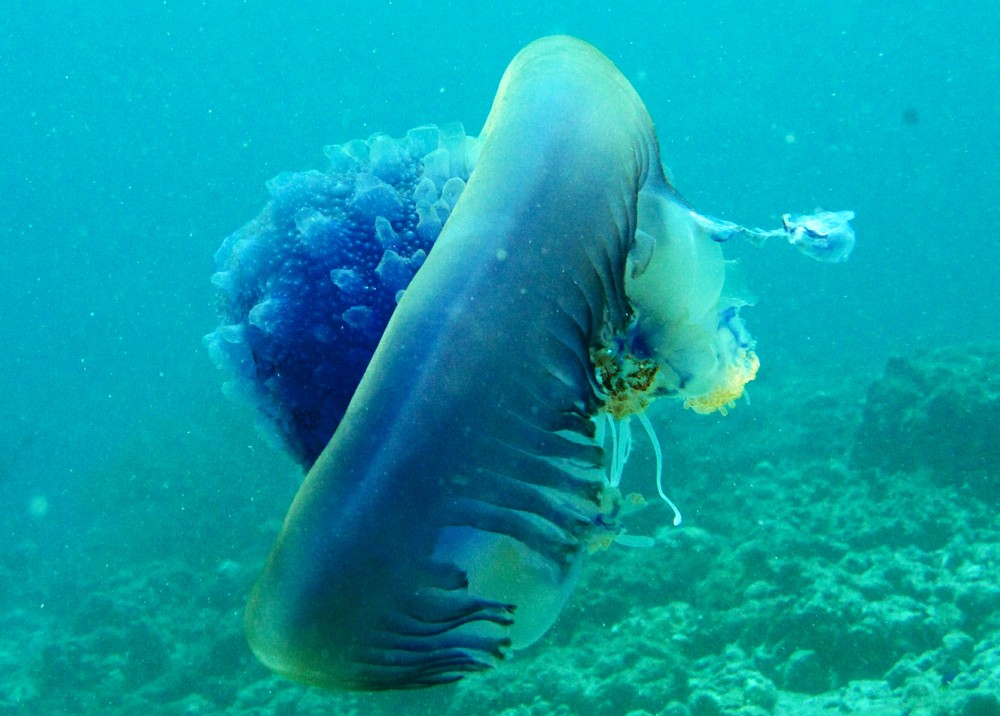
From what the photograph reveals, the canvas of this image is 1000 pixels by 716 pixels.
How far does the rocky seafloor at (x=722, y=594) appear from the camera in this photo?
5.95 metres

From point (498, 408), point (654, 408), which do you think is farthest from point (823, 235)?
point (654, 408)

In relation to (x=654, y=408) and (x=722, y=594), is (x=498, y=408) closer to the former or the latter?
(x=722, y=594)

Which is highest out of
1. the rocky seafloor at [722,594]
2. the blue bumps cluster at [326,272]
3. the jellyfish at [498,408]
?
the rocky seafloor at [722,594]

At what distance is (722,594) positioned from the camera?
728 cm

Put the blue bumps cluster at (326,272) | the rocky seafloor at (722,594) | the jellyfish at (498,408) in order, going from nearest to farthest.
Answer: the jellyfish at (498,408), the blue bumps cluster at (326,272), the rocky seafloor at (722,594)

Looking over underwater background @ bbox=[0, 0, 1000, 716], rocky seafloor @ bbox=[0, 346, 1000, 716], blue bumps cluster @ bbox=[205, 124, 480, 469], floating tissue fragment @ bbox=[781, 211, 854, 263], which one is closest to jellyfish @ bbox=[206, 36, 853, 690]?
blue bumps cluster @ bbox=[205, 124, 480, 469]

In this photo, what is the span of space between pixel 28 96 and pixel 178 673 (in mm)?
81398

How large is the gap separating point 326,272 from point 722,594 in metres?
6.90

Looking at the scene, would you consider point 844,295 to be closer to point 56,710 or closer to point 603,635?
point 603,635

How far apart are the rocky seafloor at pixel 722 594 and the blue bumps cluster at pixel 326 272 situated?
294 centimetres

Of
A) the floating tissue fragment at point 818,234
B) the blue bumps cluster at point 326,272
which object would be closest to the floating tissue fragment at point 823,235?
the floating tissue fragment at point 818,234

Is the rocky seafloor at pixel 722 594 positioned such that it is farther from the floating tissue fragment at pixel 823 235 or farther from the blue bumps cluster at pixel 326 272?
the floating tissue fragment at pixel 823 235

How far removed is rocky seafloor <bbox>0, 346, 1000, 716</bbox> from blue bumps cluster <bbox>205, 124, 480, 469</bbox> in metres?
2.94

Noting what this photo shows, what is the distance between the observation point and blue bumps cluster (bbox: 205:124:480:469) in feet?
4.81
